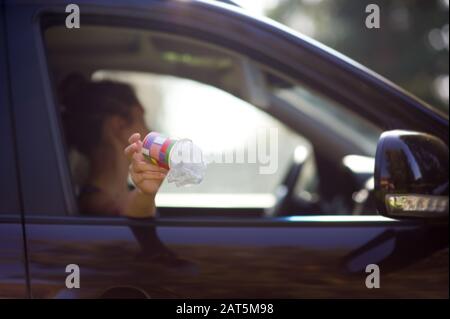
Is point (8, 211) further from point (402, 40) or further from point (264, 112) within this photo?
point (402, 40)

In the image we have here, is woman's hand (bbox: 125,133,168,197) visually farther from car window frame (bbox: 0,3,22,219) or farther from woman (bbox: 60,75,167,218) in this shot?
car window frame (bbox: 0,3,22,219)

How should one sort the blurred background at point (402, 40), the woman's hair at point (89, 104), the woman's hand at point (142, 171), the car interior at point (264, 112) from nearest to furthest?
1. the woman's hand at point (142, 171)
2. the woman's hair at point (89, 104)
3. the car interior at point (264, 112)
4. the blurred background at point (402, 40)

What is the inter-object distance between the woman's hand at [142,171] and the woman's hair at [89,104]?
833mm

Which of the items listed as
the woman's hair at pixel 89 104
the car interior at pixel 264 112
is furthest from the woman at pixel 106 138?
the car interior at pixel 264 112

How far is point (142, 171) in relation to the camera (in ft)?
5.85

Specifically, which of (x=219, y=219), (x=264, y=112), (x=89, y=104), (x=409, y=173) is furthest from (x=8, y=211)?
(x=264, y=112)

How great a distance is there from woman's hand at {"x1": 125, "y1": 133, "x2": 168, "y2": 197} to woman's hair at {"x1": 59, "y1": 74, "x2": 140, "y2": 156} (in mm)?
833

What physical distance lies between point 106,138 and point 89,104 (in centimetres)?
19

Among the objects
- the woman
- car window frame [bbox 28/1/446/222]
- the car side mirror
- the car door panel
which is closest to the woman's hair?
the woman

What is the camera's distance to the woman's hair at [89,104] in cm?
269

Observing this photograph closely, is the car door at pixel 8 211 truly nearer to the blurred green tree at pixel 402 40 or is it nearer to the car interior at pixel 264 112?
the car interior at pixel 264 112

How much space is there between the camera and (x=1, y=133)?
1.93 meters
